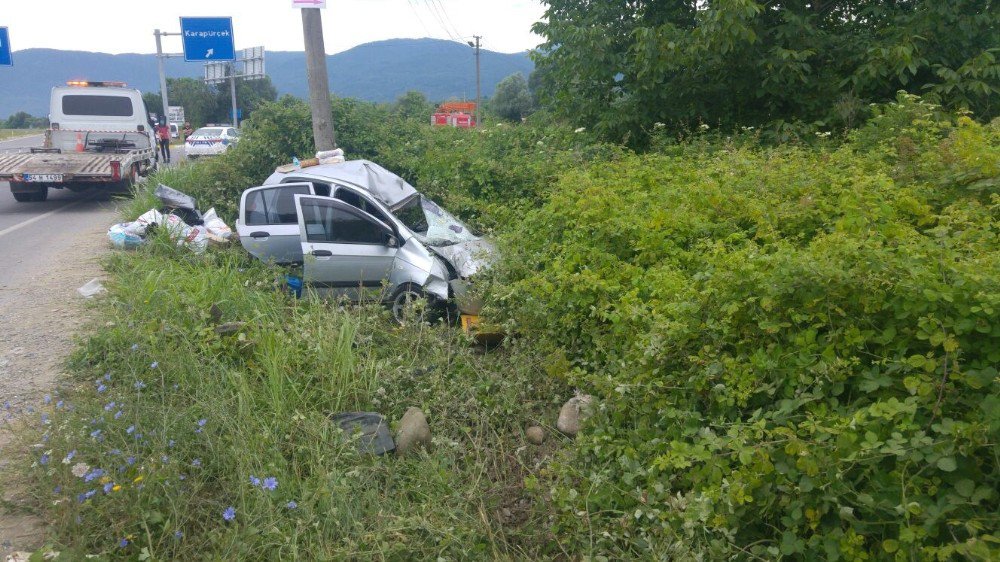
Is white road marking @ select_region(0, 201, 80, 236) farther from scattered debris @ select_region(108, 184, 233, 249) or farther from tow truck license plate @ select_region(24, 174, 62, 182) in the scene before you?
scattered debris @ select_region(108, 184, 233, 249)

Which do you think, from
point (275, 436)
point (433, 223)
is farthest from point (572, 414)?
point (433, 223)

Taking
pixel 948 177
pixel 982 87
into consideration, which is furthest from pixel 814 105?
pixel 948 177

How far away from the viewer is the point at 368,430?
179 inches

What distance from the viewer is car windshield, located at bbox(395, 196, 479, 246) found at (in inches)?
325

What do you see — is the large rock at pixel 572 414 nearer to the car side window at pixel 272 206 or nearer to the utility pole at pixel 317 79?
the car side window at pixel 272 206

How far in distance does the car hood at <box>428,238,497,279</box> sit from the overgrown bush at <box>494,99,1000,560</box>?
2.15 meters

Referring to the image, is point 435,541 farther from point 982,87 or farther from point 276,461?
point 982,87

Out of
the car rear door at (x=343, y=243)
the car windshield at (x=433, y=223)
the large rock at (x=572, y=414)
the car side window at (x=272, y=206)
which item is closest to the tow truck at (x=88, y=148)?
the car side window at (x=272, y=206)

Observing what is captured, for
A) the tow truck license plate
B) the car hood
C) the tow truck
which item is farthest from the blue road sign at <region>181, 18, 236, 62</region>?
the car hood

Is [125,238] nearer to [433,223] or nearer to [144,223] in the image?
[144,223]

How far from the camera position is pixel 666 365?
385 centimetres

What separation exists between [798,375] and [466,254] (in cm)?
493

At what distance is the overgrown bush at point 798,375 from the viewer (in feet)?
8.96

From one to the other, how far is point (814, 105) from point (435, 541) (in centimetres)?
780
